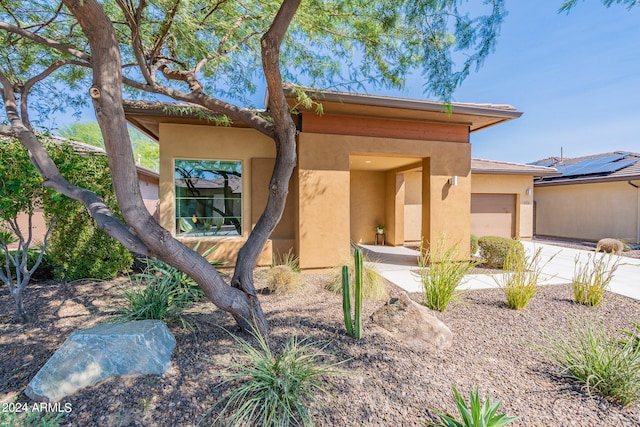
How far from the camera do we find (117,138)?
8.13ft

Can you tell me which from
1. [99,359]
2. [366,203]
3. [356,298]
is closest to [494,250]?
[366,203]

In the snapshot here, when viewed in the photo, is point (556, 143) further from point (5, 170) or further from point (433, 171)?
point (5, 170)

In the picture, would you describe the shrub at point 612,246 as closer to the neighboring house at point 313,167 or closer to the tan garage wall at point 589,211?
the tan garage wall at point 589,211

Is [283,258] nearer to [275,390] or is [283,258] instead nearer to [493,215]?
[275,390]

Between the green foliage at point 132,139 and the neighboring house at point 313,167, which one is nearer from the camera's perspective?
the neighboring house at point 313,167

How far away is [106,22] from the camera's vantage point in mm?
2480

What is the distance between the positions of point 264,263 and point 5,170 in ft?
16.8

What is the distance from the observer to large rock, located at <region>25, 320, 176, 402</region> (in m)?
2.53

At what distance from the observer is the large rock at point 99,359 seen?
2.53 metres

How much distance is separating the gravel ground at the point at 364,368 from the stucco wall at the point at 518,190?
9.56 meters

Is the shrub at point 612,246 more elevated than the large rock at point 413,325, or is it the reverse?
the shrub at point 612,246

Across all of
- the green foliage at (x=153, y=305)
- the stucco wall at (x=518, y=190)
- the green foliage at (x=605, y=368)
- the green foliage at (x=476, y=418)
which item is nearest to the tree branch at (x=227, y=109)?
the green foliage at (x=153, y=305)

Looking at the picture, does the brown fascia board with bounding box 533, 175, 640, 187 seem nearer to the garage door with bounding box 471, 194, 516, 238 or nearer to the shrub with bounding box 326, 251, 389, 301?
the garage door with bounding box 471, 194, 516, 238

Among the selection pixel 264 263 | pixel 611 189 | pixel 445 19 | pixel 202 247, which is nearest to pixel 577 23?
pixel 445 19
